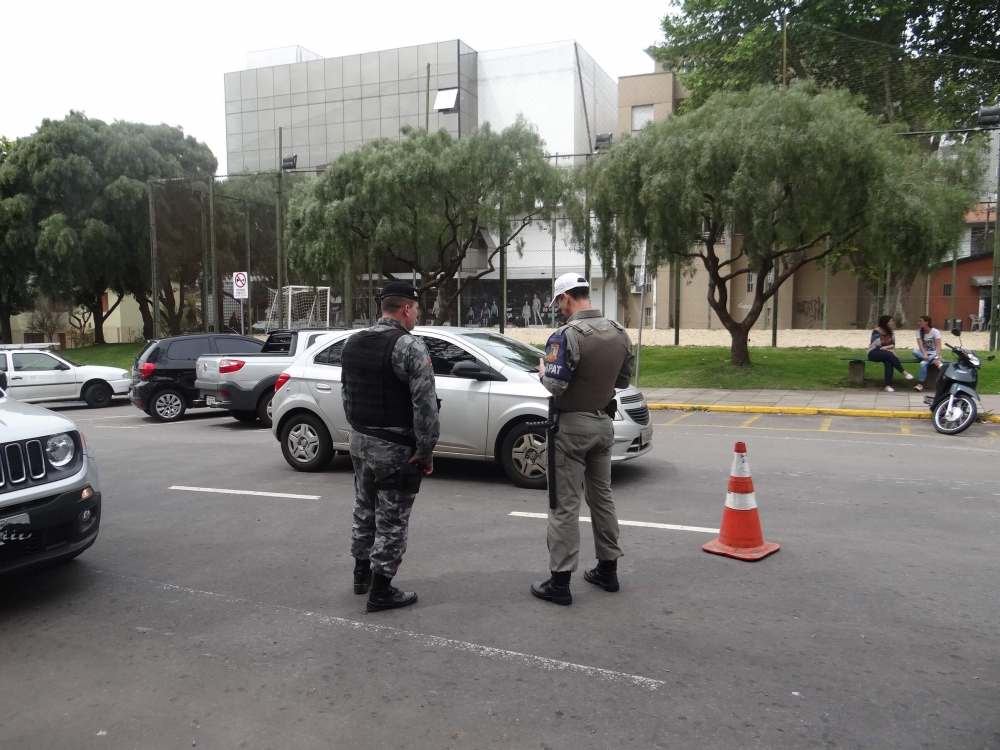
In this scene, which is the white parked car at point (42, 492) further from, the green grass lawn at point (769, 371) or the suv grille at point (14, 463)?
the green grass lawn at point (769, 371)

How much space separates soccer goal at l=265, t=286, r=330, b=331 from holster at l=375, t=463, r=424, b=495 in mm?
21666

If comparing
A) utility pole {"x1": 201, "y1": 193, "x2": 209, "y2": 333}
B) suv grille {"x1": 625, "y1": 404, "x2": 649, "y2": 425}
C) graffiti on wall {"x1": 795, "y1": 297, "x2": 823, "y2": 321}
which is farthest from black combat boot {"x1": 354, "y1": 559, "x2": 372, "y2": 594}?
graffiti on wall {"x1": 795, "y1": 297, "x2": 823, "y2": 321}

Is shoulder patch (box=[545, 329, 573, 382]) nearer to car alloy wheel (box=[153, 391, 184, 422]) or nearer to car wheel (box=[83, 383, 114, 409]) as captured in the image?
car alloy wheel (box=[153, 391, 184, 422])

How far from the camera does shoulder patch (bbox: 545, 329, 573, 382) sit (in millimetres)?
4656

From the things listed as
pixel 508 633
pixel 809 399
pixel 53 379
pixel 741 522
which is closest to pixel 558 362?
pixel 508 633

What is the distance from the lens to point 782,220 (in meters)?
16.0

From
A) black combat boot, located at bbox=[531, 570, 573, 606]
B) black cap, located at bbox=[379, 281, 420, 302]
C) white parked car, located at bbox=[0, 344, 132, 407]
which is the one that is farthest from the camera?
white parked car, located at bbox=[0, 344, 132, 407]

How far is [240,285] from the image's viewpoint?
23.8 m

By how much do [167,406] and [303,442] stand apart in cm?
747

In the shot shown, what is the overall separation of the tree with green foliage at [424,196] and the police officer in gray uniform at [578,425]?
685 inches

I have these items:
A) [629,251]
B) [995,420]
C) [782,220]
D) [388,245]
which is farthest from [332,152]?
[995,420]

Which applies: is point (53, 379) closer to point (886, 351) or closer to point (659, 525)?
point (659, 525)

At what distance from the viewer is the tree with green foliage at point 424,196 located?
2156 cm

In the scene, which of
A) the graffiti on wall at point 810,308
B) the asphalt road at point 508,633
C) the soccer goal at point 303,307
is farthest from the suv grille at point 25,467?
the graffiti on wall at point 810,308
